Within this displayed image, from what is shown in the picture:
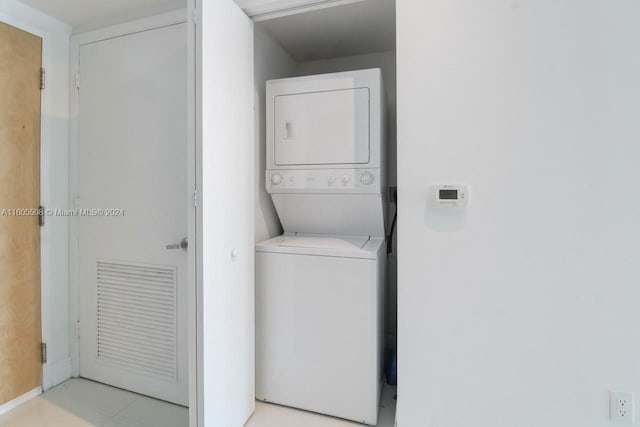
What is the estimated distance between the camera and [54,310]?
6.70 ft

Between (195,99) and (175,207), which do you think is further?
(175,207)

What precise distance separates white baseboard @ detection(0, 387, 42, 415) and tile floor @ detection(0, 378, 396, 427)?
3cm

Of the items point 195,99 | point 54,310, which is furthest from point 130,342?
point 195,99

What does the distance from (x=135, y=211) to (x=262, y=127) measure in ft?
3.30

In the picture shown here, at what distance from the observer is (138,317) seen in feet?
6.44

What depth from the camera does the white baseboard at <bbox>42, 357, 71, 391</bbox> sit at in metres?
1.97
